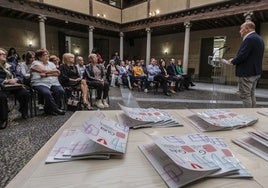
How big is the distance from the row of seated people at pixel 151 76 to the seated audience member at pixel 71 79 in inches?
108

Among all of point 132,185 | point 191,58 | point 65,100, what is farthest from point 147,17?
point 132,185

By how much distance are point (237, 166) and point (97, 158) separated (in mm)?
407

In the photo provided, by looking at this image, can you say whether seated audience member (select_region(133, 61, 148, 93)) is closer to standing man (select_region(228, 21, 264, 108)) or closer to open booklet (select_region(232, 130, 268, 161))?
→ standing man (select_region(228, 21, 264, 108))

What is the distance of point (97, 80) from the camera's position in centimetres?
396

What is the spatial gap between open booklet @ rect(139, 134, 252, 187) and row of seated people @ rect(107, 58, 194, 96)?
5124mm

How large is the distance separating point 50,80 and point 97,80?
930mm

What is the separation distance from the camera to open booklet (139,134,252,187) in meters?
0.47

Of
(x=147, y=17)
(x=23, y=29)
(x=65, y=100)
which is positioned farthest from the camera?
(x=147, y=17)

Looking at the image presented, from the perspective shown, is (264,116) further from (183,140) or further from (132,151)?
(132,151)

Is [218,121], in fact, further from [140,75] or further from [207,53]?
[207,53]

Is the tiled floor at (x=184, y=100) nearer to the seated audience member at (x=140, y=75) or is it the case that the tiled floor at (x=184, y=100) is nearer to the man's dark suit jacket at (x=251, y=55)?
the seated audience member at (x=140, y=75)

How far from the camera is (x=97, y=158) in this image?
59cm

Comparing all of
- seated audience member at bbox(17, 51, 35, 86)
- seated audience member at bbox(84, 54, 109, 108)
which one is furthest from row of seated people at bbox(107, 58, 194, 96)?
seated audience member at bbox(17, 51, 35, 86)

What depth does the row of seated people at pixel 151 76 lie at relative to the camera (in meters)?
6.04
